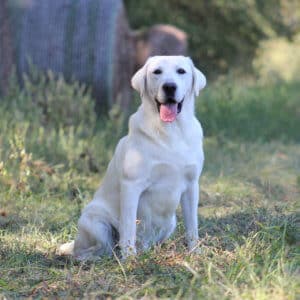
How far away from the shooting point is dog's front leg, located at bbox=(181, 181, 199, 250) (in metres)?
4.32

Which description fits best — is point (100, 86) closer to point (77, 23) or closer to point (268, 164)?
point (77, 23)

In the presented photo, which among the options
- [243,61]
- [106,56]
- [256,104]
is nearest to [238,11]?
[243,61]

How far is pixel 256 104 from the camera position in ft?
31.0

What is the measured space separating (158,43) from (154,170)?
644 centimetres

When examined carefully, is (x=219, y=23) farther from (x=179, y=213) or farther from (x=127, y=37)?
(x=179, y=213)

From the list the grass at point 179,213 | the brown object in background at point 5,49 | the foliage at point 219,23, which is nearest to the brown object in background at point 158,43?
the grass at point 179,213

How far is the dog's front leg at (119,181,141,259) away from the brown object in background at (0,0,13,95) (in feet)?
16.0

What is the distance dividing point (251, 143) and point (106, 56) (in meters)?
1.97

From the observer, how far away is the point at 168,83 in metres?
4.18

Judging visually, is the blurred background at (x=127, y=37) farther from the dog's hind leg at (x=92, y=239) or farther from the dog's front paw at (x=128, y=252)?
the dog's front paw at (x=128, y=252)

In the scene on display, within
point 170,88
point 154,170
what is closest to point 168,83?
point 170,88

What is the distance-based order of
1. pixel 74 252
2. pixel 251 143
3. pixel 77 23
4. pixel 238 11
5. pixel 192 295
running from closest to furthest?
pixel 192 295, pixel 74 252, pixel 251 143, pixel 77 23, pixel 238 11

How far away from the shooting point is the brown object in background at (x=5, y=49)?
8.60 meters

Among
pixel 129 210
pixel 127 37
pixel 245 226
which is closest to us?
pixel 129 210
